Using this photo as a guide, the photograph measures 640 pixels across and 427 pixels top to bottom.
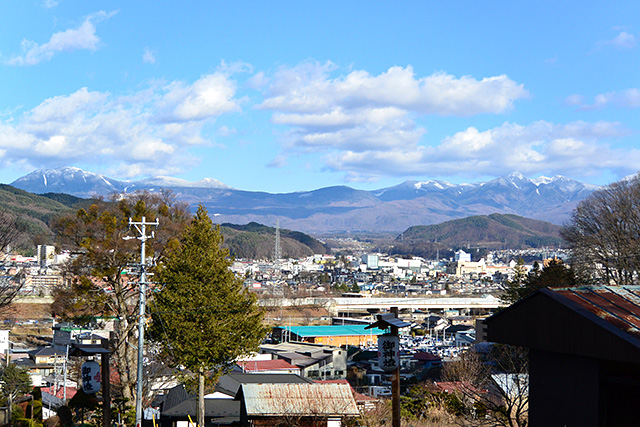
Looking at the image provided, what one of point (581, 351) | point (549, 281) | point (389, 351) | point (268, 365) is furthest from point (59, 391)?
point (581, 351)

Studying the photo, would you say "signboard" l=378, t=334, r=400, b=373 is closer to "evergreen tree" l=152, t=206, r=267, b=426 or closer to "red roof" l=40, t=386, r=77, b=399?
"evergreen tree" l=152, t=206, r=267, b=426

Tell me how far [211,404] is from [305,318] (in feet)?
148

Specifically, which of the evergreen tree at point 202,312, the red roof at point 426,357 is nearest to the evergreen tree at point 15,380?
the evergreen tree at point 202,312

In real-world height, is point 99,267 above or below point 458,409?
above

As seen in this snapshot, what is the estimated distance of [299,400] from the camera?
13000mm

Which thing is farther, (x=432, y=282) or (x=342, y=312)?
(x=432, y=282)

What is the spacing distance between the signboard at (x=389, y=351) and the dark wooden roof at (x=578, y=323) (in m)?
1.31

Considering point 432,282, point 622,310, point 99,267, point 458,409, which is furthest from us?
point 432,282

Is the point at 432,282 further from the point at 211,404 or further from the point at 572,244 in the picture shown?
the point at 211,404

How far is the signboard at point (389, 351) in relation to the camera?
8273 mm

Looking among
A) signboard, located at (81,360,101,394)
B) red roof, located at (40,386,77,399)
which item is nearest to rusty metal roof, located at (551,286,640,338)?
signboard, located at (81,360,101,394)

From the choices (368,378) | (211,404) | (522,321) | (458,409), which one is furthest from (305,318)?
(522,321)

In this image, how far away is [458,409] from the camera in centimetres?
1343

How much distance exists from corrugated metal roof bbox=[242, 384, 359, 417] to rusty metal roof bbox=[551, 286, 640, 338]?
631 cm
